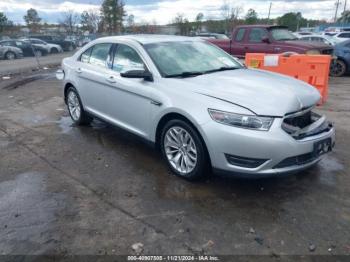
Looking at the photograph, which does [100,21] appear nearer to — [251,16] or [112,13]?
[112,13]

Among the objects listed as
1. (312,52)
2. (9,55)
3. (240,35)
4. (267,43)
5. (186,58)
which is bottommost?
(9,55)

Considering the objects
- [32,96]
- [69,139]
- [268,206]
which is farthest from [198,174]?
[32,96]

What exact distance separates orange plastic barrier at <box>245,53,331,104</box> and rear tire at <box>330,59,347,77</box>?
194 inches

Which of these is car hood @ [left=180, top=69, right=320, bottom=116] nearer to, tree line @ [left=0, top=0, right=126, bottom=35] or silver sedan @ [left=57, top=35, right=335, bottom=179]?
silver sedan @ [left=57, top=35, right=335, bottom=179]

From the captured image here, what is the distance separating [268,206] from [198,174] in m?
0.83

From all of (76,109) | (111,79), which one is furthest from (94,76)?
(76,109)

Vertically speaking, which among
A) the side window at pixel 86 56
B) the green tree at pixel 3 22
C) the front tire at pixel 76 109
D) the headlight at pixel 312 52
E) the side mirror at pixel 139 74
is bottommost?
the front tire at pixel 76 109

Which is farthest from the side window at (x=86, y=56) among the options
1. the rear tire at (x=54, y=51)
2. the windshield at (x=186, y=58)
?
the rear tire at (x=54, y=51)

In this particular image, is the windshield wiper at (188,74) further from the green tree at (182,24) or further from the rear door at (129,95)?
the green tree at (182,24)

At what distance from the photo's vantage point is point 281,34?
1148 centimetres

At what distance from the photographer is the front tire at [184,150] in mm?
3752

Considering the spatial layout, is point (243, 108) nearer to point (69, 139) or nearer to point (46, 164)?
point (46, 164)

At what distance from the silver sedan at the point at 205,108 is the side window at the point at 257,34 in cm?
668

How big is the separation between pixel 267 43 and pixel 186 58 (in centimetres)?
733
